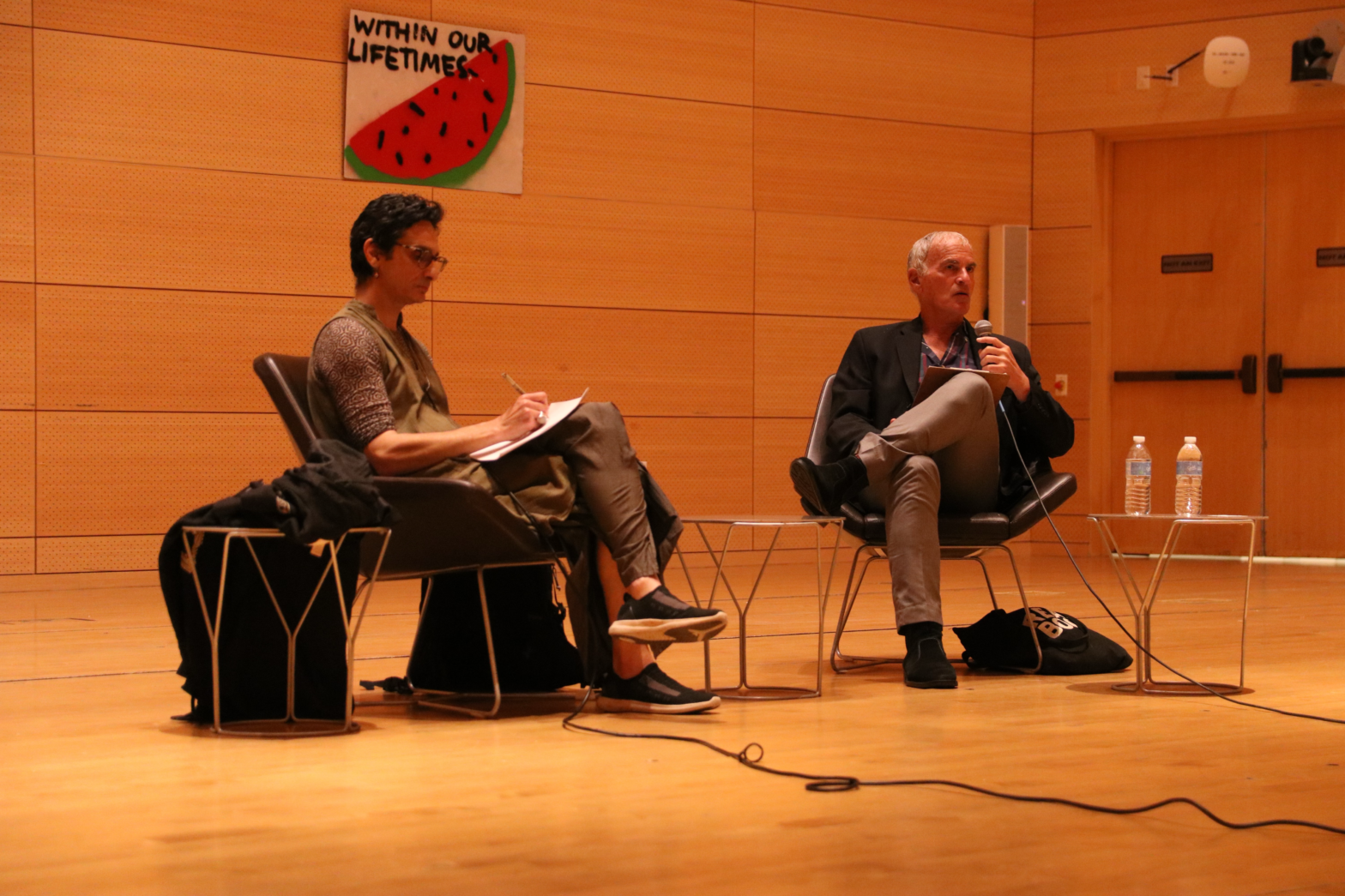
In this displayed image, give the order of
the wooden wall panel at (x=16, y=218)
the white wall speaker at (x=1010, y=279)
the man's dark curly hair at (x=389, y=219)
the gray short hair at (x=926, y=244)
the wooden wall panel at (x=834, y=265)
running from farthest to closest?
the white wall speaker at (x=1010, y=279)
the wooden wall panel at (x=834, y=265)
the wooden wall panel at (x=16, y=218)
the gray short hair at (x=926, y=244)
the man's dark curly hair at (x=389, y=219)

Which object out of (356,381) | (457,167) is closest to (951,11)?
(457,167)

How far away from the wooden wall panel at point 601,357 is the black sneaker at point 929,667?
3.27 m

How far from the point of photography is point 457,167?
6.29 meters

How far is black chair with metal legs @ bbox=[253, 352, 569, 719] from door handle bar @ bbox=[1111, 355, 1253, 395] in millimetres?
5236

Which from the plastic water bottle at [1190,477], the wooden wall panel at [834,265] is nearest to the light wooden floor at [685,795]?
the plastic water bottle at [1190,477]

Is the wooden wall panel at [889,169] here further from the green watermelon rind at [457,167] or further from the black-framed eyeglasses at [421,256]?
the black-framed eyeglasses at [421,256]

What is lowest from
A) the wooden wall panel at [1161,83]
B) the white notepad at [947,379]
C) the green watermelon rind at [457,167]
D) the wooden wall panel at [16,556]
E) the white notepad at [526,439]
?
the wooden wall panel at [16,556]

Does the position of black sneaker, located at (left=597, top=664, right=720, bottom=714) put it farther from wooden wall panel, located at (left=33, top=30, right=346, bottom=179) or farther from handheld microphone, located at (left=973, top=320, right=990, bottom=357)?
wooden wall panel, located at (left=33, top=30, right=346, bottom=179)

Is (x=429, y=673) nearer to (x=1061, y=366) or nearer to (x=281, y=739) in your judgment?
(x=281, y=739)

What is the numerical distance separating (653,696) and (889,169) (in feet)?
15.8

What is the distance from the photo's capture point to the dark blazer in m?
3.63

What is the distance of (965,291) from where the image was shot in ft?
12.5

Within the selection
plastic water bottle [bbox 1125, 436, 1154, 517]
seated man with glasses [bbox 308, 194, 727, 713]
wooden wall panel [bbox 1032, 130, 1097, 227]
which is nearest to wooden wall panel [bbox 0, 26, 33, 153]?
seated man with glasses [bbox 308, 194, 727, 713]

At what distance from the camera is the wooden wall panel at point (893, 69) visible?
701 cm
